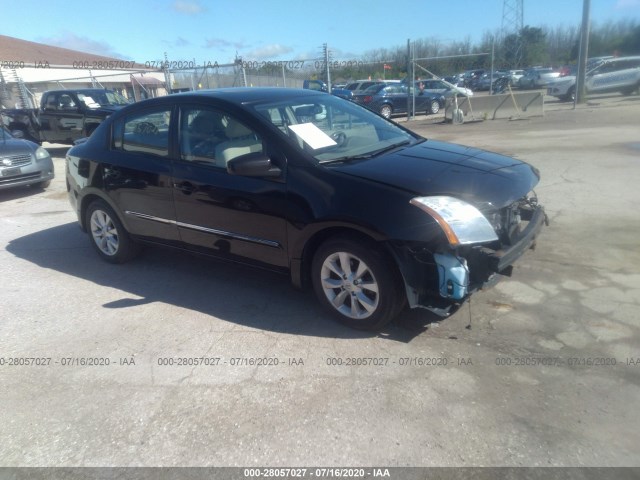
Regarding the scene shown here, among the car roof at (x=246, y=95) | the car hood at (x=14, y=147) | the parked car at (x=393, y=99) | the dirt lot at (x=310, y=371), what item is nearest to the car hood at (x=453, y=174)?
the dirt lot at (x=310, y=371)

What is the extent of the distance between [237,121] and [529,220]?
8.29 ft

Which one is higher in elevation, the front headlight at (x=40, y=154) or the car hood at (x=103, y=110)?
the car hood at (x=103, y=110)

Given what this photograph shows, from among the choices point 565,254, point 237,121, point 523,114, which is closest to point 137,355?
point 237,121

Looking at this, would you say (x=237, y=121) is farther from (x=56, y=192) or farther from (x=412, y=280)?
(x=56, y=192)

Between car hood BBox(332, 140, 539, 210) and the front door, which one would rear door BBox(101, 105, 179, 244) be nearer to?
car hood BBox(332, 140, 539, 210)

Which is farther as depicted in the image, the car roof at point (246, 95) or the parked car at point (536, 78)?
the parked car at point (536, 78)

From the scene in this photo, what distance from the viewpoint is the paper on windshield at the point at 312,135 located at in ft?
12.8

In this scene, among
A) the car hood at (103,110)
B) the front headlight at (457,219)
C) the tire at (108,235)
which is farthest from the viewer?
the car hood at (103,110)

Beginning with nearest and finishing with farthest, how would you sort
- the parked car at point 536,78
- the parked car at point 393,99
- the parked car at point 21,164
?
the parked car at point 21,164
the parked car at point 393,99
the parked car at point 536,78

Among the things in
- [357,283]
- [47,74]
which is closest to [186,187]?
[357,283]

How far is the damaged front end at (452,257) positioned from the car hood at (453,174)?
0.09 metres

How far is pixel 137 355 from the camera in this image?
3590 mm

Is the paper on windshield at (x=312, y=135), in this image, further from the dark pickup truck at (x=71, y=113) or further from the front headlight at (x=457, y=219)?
the dark pickup truck at (x=71, y=113)

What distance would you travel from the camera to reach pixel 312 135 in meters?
4.00
